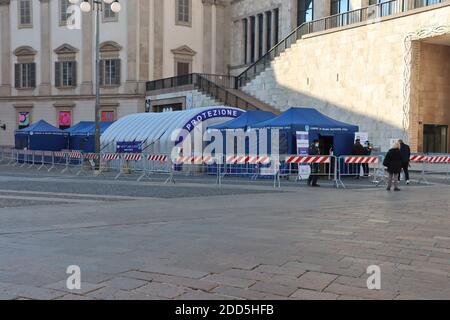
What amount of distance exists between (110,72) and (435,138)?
94.9 ft

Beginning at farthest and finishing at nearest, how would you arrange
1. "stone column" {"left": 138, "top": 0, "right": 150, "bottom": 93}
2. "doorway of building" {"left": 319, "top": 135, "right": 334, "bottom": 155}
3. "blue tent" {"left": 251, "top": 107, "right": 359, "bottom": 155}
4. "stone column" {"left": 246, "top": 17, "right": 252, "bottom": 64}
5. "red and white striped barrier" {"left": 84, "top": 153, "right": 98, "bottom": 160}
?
"stone column" {"left": 246, "top": 17, "right": 252, "bottom": 64}
"stone column" {"left": 138, "top": 0, "right": 150, "bottom": 93}
"red and white striped barrier" {"left": 84, "top": 153, "right": 98, "bottom": 160}
"doorway of building" {"left": 319, "top": 135, "right": 334, "bottom": 155}
"blue tent" {"left": 251, "top": 107, "right": 359, "bottom": 155}

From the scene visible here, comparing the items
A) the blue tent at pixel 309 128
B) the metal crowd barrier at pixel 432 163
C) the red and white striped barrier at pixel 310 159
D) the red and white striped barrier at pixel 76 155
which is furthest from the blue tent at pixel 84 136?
the metal crowd barrier at pixel 432 163

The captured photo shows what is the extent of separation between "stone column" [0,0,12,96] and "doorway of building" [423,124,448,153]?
1537 inches

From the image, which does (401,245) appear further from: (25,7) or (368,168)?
(25,7)

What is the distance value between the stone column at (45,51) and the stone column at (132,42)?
8.37 metres

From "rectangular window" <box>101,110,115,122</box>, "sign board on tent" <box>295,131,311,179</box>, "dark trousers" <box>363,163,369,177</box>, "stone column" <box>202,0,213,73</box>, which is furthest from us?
"stone column" <box>202,0,213,73</box>

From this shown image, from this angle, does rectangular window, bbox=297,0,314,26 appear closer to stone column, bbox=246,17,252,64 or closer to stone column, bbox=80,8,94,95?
stone column, bbox=246,17,252,64

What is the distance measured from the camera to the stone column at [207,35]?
49375 millimetres

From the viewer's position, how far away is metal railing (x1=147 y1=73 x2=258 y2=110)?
34706 millimetres

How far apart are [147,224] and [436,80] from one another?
2376cm

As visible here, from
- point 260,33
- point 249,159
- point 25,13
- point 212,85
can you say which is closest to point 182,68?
point 260,33

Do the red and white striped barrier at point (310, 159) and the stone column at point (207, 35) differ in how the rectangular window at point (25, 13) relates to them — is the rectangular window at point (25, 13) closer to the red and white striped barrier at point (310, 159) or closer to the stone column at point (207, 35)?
the stone column at point (207, 35)

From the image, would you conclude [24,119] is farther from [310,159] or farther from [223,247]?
[223,247]

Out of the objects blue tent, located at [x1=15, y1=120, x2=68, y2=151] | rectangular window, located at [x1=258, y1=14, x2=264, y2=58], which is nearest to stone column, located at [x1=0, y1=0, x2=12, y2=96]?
blue tent, located at [x1=15, y1=120, x2=68, y2=151]
